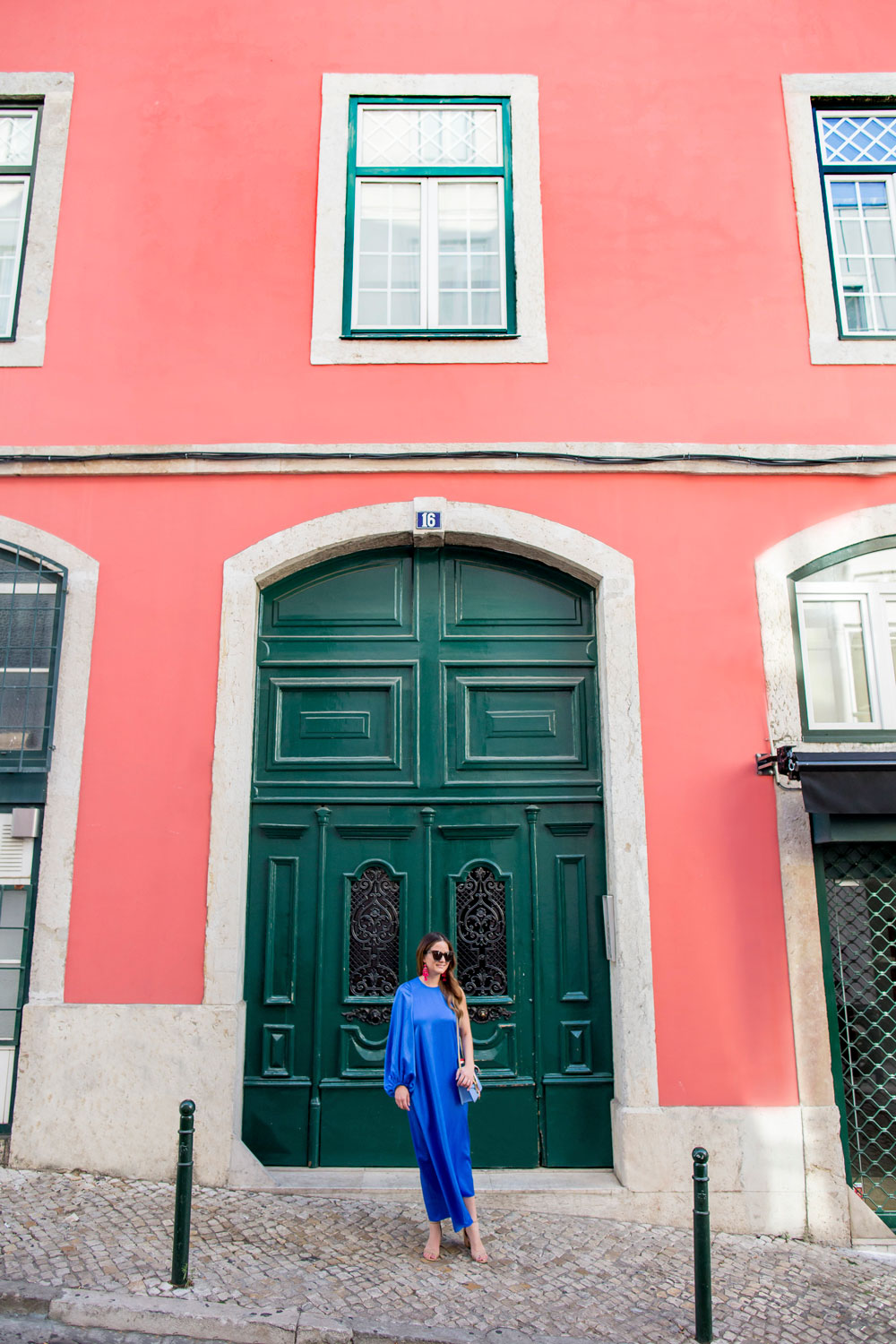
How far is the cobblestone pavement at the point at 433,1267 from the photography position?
3650mm

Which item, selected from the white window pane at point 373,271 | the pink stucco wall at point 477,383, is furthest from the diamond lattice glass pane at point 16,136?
the white window pane at point 373,271

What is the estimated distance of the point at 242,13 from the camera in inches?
245

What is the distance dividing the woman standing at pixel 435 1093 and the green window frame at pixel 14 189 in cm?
510

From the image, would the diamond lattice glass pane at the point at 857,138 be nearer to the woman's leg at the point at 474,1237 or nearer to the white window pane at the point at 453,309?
the white window pane at the point at 453,309

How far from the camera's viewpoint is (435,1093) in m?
4.07

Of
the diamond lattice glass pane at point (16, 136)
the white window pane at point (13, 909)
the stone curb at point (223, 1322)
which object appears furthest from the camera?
the diamond lattice glass pane at point (16, 136)

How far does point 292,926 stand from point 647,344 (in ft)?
14.1

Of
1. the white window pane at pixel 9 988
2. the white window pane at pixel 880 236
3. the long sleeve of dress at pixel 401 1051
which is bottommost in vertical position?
the long sleeve of dress at pixel 401 1051

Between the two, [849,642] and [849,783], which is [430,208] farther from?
[849,783]

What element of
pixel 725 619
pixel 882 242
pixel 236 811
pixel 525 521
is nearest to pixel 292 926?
pixel 236 811

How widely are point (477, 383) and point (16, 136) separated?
373 cm

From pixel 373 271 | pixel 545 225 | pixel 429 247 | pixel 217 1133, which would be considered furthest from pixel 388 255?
pixel 217 1133

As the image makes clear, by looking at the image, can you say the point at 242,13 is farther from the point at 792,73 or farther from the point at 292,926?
the point at 292,926

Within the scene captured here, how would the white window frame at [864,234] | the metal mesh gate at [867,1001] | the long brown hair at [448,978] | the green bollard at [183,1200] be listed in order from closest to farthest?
the green bollard at [183,1200]
the long brown hair at [448,978]
the metal mesh gate at [867,1001]
the white window frame at [864,234]
